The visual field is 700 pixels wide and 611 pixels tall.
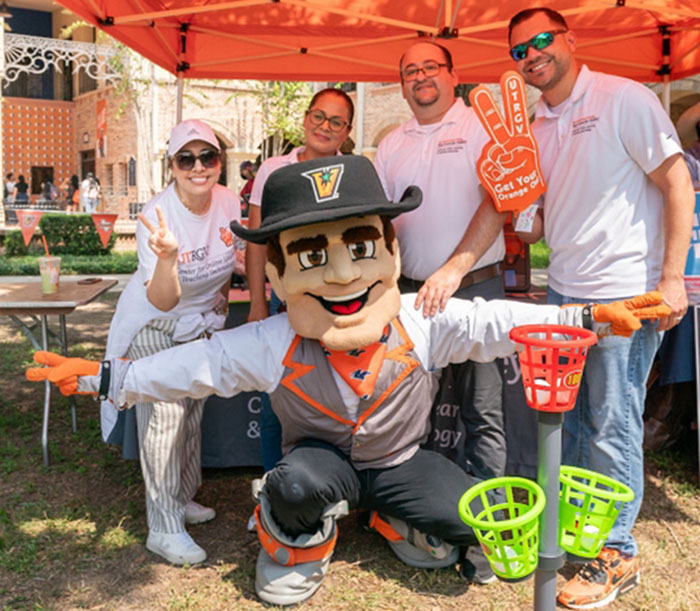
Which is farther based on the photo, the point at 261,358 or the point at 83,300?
the point at 83,300

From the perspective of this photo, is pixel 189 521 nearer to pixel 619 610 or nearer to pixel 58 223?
pixel 619 610

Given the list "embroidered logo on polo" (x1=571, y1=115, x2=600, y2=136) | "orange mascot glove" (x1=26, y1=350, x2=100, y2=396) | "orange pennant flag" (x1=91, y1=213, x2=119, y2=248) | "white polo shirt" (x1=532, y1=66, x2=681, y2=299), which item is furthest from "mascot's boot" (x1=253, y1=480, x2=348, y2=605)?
"orange pennant flag" (x1=91, y1=213, x2=119, y2=248)

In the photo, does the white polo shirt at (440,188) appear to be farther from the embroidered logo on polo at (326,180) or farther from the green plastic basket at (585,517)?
the green plastic basket at (585,517)

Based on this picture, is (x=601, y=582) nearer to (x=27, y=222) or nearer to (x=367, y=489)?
(x=367, y=489)

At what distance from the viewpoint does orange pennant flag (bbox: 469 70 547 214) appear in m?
2.47

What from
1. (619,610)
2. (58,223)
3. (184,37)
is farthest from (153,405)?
(58,223)

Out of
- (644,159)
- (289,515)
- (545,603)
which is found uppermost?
(644,159)

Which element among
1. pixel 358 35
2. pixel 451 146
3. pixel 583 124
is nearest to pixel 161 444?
pixel 451 146

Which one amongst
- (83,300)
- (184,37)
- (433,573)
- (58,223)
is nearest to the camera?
(433,573)

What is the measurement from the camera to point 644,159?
242 cm

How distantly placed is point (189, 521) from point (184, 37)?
303 cm

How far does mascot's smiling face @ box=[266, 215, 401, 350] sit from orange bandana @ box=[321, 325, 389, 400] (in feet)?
0.36

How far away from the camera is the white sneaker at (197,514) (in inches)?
126

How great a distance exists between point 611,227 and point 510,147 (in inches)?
17.8
